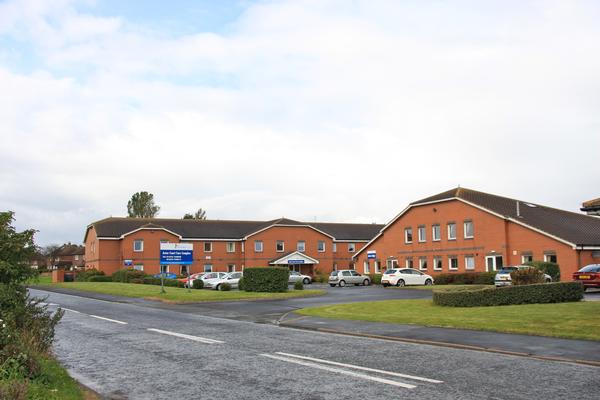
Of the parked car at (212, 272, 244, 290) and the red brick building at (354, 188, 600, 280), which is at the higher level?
the red brick building at (354, 188, 600, 280)

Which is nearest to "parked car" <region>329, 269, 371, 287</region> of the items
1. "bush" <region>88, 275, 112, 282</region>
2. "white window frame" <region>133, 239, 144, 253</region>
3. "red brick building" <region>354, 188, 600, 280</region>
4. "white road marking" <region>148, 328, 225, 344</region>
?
"red brick building" <region>354, 188, 600, 280</region>

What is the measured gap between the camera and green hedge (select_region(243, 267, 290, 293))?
3528cm

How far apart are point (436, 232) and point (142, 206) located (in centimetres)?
7635

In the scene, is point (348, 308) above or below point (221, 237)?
below

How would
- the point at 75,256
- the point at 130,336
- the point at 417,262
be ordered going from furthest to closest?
1. the point at 75,256
2. the point at 417,262
3. the point at 130,336

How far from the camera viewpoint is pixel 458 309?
69.8 feet

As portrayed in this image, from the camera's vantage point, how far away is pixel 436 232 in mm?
55406

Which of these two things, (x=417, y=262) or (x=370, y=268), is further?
(x=370, y=268)

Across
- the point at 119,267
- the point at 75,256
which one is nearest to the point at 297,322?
the point at 119,267

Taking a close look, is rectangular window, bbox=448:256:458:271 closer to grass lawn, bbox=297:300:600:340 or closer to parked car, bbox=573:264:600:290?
parked car, bbox=573:264:600:290

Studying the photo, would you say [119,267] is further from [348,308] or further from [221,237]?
[348,308]

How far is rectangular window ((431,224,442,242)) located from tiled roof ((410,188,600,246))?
8.70 feet

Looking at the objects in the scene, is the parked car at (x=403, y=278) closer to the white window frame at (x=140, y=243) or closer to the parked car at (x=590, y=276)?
the parked car at (x=590, y=276)

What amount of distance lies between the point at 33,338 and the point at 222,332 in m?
7.10
